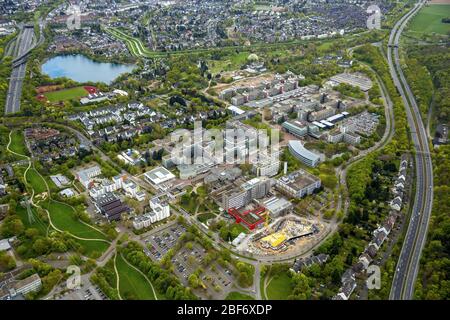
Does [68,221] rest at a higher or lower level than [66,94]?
lower

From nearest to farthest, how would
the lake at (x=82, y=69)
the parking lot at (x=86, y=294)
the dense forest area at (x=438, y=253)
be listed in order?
the dense forest area at (x=438, y=253) < the parking lot at (x=86, y=294) < the lake at (x=82, y=69)

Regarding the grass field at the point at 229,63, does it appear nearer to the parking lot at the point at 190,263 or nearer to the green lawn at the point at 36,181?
the green lawn at the point at 36,181

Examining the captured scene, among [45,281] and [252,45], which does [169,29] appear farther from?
[45,281]

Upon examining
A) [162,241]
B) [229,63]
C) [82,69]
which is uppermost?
[82,69]

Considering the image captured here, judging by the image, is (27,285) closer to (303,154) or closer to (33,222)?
(33,222)

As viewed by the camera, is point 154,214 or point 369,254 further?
point 154,214

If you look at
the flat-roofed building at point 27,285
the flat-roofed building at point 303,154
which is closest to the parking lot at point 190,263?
the flat-roofed building at point 27,285

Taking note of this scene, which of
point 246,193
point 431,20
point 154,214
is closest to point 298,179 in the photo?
point 246,193
